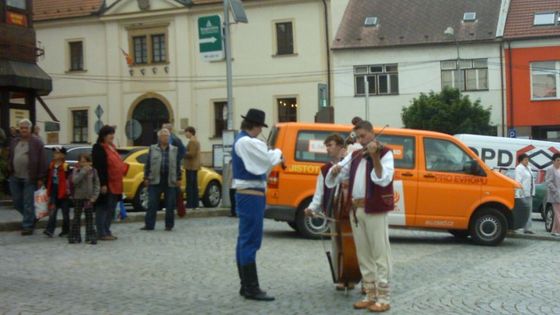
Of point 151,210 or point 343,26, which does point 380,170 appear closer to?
point 151,210

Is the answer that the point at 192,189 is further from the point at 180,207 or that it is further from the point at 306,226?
the point at 306,226

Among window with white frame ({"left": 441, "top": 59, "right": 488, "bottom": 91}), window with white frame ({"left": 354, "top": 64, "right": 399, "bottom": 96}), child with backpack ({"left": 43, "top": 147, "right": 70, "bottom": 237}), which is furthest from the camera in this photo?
window with white frame ({"left": 354, "top": 64, "right": 399, "bottom": 96})

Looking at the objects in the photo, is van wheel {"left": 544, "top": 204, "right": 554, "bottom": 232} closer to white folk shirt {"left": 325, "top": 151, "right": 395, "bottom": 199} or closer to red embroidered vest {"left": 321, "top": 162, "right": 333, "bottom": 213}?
red embroidered vest {"left": 321, "top": 162, "right": 333, "bottom": 213}

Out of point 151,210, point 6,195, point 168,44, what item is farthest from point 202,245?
point 168,44

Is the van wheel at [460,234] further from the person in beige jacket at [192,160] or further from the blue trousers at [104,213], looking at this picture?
the blue trousers at [104,213]

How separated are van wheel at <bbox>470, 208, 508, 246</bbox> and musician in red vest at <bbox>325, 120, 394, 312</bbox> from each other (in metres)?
6.25

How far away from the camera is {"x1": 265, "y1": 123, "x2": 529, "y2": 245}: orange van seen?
1362 centimetres

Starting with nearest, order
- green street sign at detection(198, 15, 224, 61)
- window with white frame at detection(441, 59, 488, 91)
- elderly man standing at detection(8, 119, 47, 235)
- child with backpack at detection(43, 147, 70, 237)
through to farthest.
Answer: child with backpack at detection(43, 147, 70, 237) → elderly man standing at detection(8, 119, 47, 235) → green street sign at detection(198, 15, 224, 61) → window with white frame at detection(441, 59, 488, 91)

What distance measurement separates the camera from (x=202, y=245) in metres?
12.5

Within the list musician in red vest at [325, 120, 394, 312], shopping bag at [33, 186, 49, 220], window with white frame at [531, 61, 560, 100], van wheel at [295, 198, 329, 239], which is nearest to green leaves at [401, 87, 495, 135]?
window with white frame at [531, 61, 560, 100]

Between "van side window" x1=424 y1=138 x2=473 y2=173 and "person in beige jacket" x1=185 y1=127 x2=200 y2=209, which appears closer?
"van side window" x1=424 y1=138 x2=473 y2=173

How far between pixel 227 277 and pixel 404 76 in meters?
34.1

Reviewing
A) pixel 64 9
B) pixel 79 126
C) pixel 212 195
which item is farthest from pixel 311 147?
pixel 64 9

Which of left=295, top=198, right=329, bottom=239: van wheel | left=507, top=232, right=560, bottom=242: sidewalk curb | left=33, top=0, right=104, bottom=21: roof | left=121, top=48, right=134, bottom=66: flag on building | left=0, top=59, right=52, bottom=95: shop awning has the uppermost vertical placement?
left=33, top=0, right=104, bottom=21: roof
